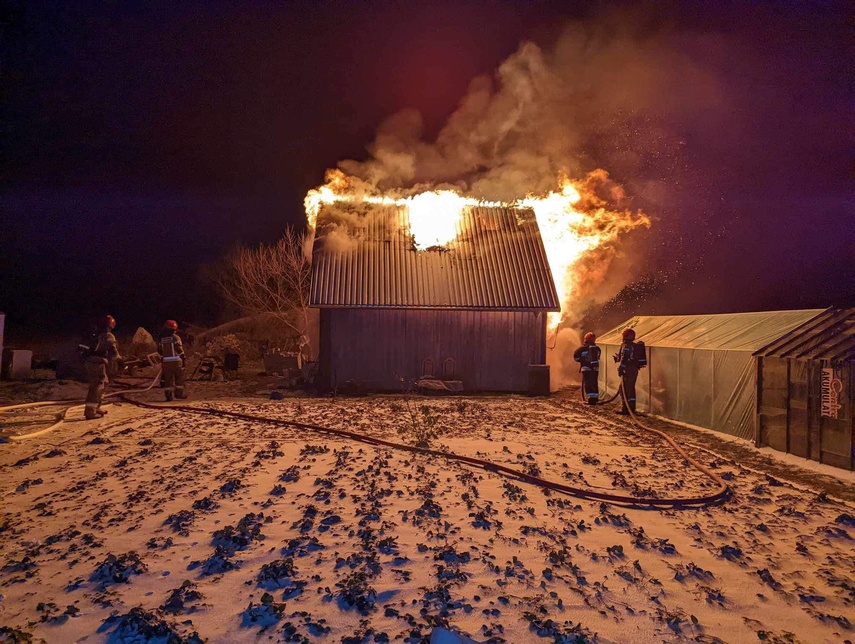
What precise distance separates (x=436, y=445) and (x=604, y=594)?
506cm

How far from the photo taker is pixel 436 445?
31.1 feet

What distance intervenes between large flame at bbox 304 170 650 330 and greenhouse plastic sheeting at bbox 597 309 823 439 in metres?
5.21

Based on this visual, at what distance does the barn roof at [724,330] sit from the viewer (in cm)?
1126

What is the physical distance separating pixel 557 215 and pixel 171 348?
45.6ft

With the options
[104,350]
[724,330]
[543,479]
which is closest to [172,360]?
[104,350]

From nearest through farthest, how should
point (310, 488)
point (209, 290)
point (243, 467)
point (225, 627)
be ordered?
1. point (225, 627)
2. point (310, 488)
3. point (243, 467)
4. point (209, 290)

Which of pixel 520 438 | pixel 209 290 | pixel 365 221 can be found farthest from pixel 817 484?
pixel 209 290

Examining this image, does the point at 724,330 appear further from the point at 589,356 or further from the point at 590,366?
the point at 590,366

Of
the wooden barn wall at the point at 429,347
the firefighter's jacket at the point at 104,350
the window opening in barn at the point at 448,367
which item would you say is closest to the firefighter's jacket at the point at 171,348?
the firefighter's jacket at the point at 104,350

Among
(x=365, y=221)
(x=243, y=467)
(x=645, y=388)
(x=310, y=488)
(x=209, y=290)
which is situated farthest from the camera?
(x=209, y=290)

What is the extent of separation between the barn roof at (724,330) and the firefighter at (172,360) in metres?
12.3

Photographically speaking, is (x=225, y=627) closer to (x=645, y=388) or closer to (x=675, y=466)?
(x=675, y=466)

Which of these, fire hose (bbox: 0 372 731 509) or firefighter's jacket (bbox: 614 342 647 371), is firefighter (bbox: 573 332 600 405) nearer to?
firefighter's jacket (bbox: 614 342 647 371)

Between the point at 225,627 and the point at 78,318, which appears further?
the point at 78,318
